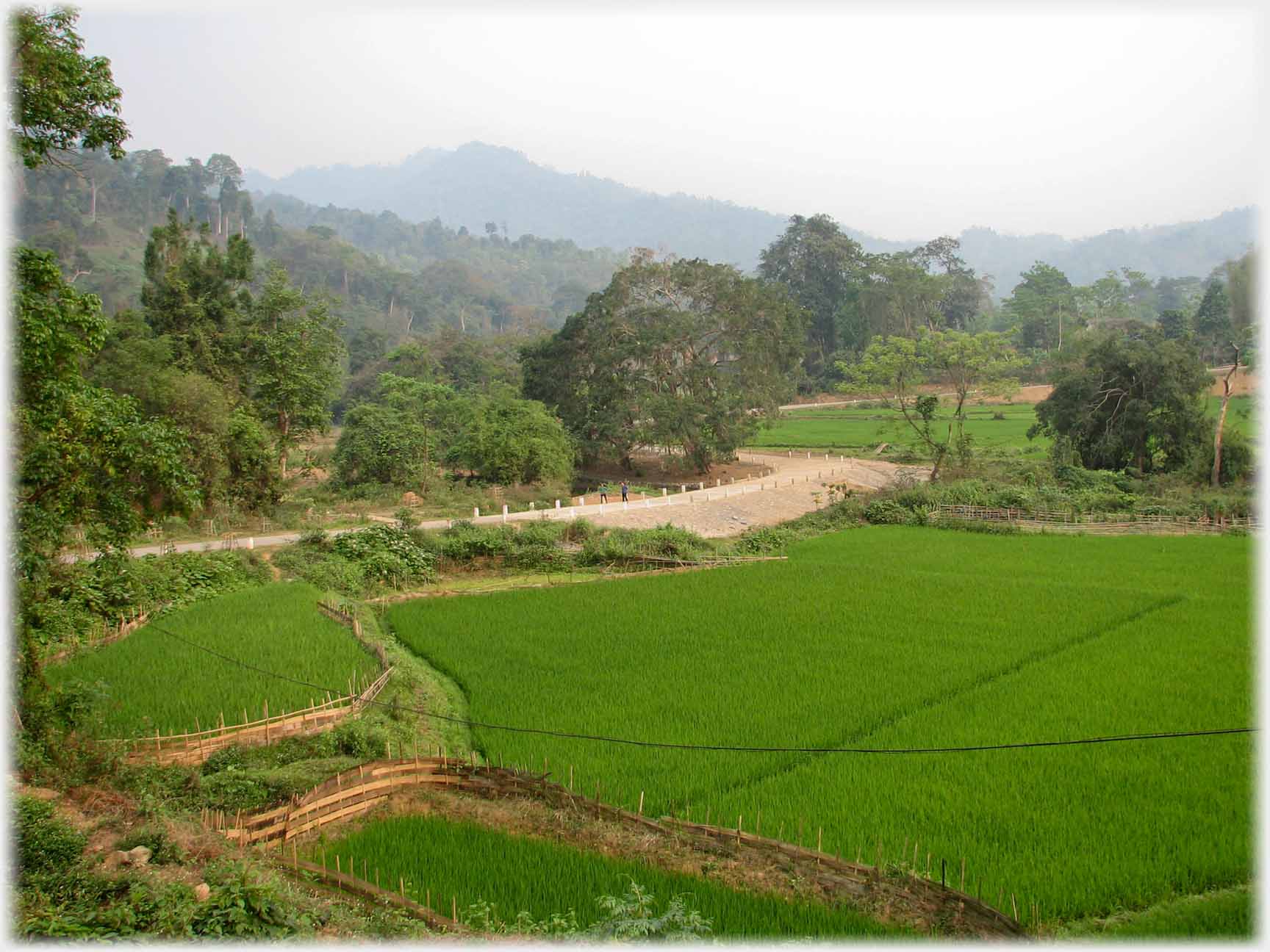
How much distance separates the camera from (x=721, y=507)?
27.5 metres

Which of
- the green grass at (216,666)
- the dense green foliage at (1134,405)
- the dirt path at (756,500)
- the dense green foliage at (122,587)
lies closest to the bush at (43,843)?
the dense green foliage at (122,587)

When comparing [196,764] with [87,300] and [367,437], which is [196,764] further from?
[367,437]

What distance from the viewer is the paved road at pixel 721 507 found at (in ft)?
68.1

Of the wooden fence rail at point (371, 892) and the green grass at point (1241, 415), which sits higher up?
the green grass at point (1241, 415)

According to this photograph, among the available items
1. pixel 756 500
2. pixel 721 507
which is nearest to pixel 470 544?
pixel 721 507

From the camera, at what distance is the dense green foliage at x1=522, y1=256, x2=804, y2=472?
34.0 metres

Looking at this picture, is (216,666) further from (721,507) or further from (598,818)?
(721,507)

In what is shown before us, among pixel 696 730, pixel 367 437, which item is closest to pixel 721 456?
pixel 367 437

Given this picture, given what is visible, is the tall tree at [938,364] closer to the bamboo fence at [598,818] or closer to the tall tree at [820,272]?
the bamboo fence at [598,818]

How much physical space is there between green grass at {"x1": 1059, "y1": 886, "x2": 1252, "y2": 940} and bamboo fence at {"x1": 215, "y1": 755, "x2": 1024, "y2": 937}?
23.5 inches

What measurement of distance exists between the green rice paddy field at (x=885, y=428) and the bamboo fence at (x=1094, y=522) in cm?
939

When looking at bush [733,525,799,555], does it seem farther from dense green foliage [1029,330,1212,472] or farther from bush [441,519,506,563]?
dense green foliage [1029,330,1212,472]

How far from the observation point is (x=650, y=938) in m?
5.30

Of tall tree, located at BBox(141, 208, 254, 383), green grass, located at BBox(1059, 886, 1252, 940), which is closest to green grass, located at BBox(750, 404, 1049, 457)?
tall tree, located at BBox(141, 208, 254, 383)
